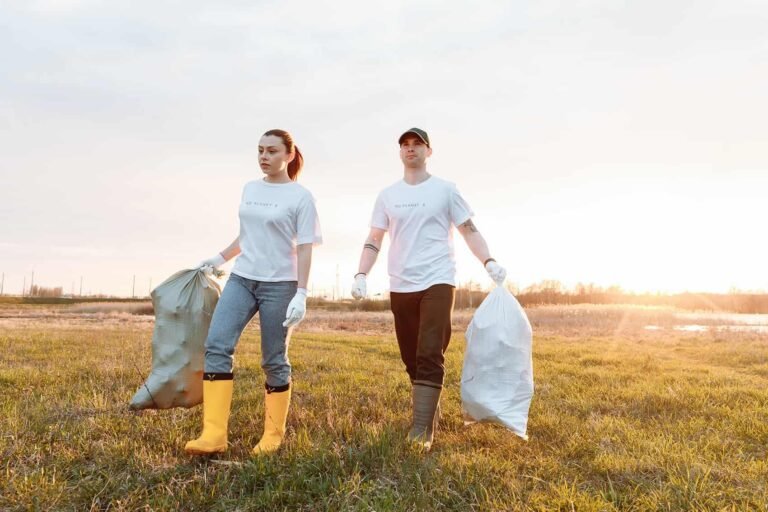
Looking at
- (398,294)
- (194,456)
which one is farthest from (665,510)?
(194,456)

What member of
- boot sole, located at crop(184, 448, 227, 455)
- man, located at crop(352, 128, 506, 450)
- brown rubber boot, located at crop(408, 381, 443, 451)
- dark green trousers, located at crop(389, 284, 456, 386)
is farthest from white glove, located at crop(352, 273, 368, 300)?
boot sole, located at crop(184, 448, 227, 455)

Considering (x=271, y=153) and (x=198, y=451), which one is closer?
(x=198, y=451)

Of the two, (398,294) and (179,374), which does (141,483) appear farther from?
(398,294)

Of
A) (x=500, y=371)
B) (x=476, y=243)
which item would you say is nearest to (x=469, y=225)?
(x=476, y=243)

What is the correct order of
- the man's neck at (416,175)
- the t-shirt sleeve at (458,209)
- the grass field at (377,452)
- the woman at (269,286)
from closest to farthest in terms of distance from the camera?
the grass field at (377,452), the woman at (269,286), the t-shirt sleeve at (458,209), the man's neck at (416,175)

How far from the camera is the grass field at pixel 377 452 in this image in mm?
3045

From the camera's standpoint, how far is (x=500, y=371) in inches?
158

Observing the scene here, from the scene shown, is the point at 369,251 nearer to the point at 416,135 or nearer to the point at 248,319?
the point at 416,135

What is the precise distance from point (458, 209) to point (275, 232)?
137 cm

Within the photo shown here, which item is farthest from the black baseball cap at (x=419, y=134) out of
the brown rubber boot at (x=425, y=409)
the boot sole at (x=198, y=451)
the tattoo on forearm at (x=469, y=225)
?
the boot sole at (x=198, y=451)

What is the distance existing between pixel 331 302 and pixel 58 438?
49.4 m

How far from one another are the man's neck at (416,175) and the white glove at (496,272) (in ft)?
2.74

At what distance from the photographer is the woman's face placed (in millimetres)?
4027

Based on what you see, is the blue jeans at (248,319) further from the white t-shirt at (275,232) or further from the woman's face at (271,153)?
the woman's face at (271,153)
